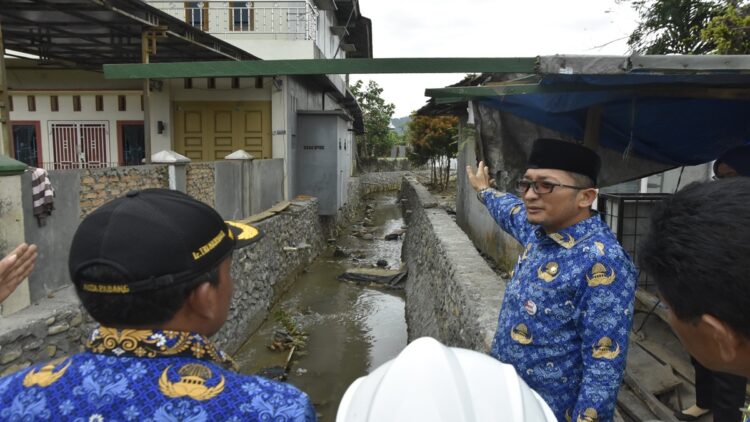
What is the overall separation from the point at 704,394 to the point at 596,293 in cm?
185

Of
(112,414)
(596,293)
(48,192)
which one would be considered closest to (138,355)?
(112,414)

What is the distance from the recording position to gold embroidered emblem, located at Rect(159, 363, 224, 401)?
0.97 metres

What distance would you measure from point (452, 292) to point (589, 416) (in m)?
3.46

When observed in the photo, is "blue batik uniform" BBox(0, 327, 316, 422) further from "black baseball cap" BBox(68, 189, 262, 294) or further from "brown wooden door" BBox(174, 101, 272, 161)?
"brown wooden door" BBox(174, 101, 272, 161)

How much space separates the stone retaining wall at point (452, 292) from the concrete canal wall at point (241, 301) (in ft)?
8.98

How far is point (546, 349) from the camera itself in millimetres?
2064

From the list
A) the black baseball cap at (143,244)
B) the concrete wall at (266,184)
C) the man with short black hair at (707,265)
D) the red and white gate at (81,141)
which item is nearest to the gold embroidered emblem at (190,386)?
the black baseball cap at (143,244)

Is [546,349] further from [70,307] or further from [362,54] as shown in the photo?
[362,54]

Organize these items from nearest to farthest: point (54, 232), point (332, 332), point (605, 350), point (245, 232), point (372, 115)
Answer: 1. point (245, 232)
2. point (605, 350)
3. point (54, 232)
4. point (332, 332)
5. point (372, 115)

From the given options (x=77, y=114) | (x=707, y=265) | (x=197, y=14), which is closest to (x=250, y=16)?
(x=197, y=14)

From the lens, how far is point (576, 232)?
2.10m

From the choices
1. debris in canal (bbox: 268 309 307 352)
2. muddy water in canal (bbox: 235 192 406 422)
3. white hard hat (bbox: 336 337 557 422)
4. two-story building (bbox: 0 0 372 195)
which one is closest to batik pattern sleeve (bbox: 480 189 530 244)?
white hard hat (bbox: 336 337 557 422)

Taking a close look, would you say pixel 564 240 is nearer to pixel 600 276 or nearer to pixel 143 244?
pixel 600 276

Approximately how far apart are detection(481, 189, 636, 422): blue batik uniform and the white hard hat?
56cm
